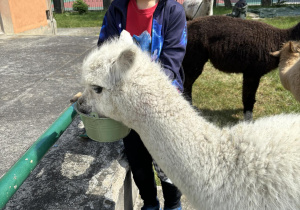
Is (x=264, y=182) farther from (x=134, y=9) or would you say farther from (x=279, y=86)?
(x=279, y=86)

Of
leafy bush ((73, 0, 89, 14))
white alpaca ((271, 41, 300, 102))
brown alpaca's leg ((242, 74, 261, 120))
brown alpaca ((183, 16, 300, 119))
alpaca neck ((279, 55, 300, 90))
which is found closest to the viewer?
white alpaca ((271, 41, 300, 102))

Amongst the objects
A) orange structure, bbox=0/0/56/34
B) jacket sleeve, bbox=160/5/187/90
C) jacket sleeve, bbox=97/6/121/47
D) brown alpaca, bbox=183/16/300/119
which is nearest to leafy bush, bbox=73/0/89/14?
orange structure, bbox=0/0/56/34

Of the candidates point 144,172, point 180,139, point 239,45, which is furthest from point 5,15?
point 180,139

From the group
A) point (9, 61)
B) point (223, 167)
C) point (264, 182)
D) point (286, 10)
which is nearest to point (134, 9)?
point (223, 167)

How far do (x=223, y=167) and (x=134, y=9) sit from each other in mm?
1147

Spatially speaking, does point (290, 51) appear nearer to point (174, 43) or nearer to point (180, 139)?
point (174, 43)

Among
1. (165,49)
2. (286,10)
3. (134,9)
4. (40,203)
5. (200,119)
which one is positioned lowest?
(286,10)

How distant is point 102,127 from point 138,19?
0.75 meters

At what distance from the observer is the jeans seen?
1952 mm

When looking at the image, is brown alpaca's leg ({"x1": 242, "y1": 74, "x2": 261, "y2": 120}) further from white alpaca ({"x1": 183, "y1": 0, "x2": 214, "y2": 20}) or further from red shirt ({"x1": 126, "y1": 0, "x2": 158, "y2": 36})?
red shirt ({"x1": 126, "y1": 0, "x2": 158, "y2": 36})

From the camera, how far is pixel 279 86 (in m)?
4.96

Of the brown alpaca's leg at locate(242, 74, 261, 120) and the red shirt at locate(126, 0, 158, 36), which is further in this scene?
the brown alpaca's leg at locate(242, 74, 261, 120)

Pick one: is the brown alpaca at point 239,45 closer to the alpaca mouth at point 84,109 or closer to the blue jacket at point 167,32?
the blue jacket at point 167,32

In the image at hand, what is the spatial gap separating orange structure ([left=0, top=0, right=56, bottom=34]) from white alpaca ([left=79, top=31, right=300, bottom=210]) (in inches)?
249
